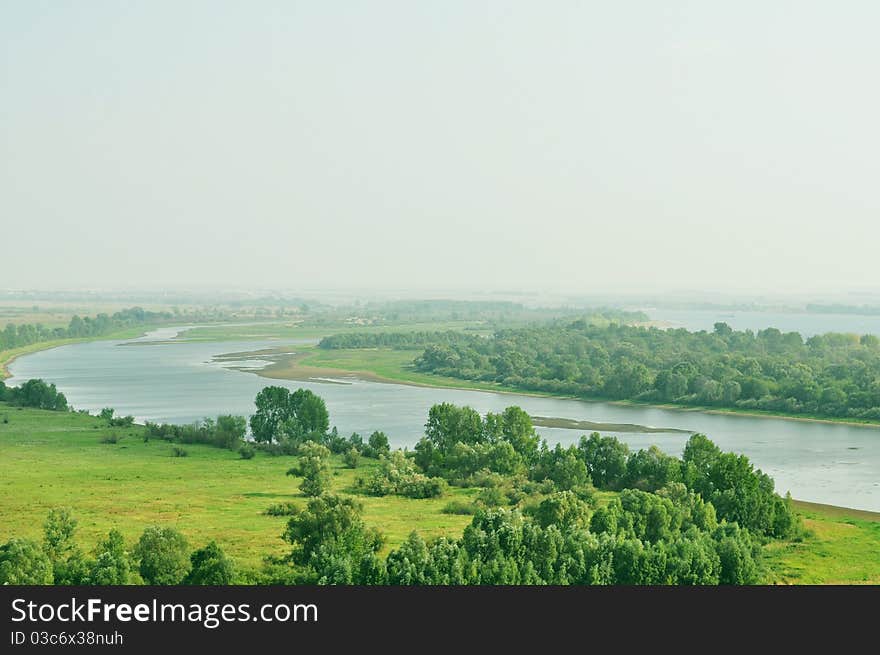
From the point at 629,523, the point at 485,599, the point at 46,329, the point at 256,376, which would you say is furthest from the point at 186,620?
the point at 46,329

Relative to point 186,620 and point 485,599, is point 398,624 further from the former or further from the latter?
point 186,620

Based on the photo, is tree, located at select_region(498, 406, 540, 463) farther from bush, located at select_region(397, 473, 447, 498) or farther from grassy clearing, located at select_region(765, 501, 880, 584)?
grassy clearing, located at select_region(765, 501, 880, 584)

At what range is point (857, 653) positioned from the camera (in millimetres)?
8156

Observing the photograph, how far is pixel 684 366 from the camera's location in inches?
2778

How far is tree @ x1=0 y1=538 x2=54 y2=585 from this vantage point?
18.4 m

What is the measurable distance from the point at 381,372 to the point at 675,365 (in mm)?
23142

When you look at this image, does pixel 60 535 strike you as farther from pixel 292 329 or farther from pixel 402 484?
pixel 292 329

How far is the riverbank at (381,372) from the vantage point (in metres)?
60.2

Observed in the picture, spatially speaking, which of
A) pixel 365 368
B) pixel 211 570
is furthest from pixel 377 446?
pixel 365 368

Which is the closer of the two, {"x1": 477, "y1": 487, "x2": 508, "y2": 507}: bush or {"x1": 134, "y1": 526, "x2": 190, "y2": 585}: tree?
{"x1": 134, "y1": 526, "x2": 190, "y2": 585}: tree

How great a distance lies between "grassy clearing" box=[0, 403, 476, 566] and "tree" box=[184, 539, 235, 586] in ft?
11.3

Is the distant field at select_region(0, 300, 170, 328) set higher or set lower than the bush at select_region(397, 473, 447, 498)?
higher

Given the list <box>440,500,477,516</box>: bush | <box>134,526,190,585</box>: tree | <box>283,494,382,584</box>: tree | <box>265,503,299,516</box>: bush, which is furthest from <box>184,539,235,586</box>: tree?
<box>440,500,477,516</box>: bush

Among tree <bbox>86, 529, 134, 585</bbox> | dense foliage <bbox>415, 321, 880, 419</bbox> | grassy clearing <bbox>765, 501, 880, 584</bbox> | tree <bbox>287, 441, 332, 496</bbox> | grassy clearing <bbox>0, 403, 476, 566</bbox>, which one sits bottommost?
grassy clearing <bbox>0, 403, 476, 566</bbox>
